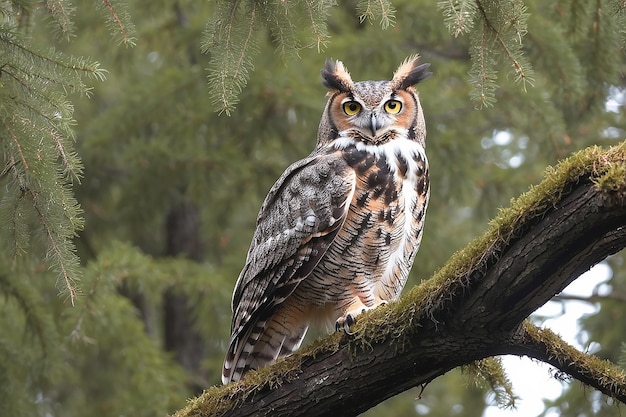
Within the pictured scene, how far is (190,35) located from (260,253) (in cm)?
423

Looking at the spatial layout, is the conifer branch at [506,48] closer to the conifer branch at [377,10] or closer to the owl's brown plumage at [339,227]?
the conifer branch at [377,10]

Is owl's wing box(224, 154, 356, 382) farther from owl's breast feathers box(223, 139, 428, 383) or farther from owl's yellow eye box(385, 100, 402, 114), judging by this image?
owl's yellow eye box(385, 100, 402, 114)

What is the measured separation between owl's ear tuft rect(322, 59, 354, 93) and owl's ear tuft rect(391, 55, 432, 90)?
224 millimetres

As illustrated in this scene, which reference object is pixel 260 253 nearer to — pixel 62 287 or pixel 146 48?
pixel 62 287

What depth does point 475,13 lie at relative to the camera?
332 cm

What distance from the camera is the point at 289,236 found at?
12.8 feet

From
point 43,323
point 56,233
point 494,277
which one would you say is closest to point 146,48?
point 43,323

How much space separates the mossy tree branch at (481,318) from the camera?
2.71 metres

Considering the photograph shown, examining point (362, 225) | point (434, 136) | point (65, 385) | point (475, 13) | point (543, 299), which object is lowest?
point (543, 299)

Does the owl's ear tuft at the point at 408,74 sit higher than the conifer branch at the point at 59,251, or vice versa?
the owl's ear tuft at the point at 408,74

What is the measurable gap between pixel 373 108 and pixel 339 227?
2.20ft

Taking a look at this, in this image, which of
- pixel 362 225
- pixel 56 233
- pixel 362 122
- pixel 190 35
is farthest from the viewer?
pixel 190 35

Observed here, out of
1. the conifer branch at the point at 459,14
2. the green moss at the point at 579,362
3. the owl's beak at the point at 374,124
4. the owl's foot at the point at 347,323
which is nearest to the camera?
the conifer branch at the point at 459,14

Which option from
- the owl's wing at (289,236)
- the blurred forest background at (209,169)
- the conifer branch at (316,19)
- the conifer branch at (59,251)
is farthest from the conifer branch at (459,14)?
the conifer branch at (59,251)
